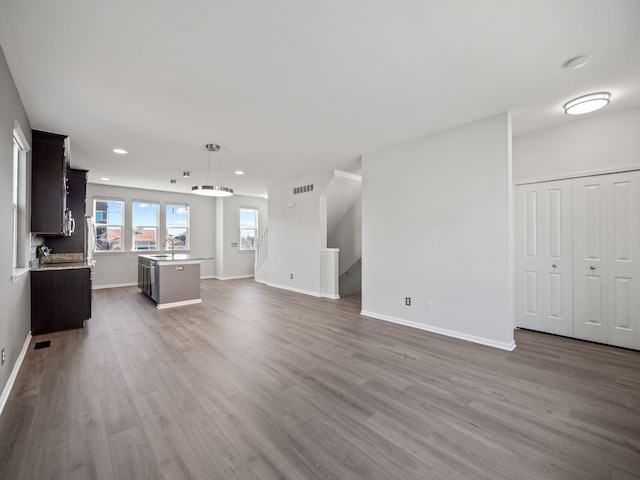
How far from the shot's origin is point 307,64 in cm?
→ 239

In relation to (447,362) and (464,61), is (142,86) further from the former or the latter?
(447,362)

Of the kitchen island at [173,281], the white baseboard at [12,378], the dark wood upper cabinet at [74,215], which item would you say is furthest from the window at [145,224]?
the white baseboard at [12,378]

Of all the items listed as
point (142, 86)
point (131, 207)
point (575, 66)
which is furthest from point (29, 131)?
point (575, 66)

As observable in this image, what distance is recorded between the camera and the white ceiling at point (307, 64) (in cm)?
186

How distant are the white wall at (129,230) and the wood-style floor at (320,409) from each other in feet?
14.9

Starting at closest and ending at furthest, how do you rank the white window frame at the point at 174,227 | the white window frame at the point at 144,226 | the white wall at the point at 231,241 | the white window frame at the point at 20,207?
the white window frame at the point at 20,207 < the white window frame at the point at 144,226 < the white window frame at the point at 174,227 < the white wall at the point at 231,241

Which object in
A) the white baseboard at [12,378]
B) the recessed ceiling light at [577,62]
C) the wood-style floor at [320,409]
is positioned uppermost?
the recessed ceiling light at [577,62]

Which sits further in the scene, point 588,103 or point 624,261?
point 624,261

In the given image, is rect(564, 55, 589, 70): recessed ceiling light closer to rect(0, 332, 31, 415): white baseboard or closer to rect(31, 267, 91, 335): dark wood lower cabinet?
rect(0, 332, 31, 415): white baseboard

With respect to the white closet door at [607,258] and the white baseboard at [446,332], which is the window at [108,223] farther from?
the white closet door at [607,258]

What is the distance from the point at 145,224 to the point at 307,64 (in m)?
7.75

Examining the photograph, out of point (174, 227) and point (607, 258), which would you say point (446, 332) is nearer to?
point (607, 258)

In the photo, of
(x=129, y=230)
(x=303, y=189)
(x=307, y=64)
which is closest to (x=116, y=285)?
(x=129, y=230)

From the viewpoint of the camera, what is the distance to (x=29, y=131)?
11.9 feet
